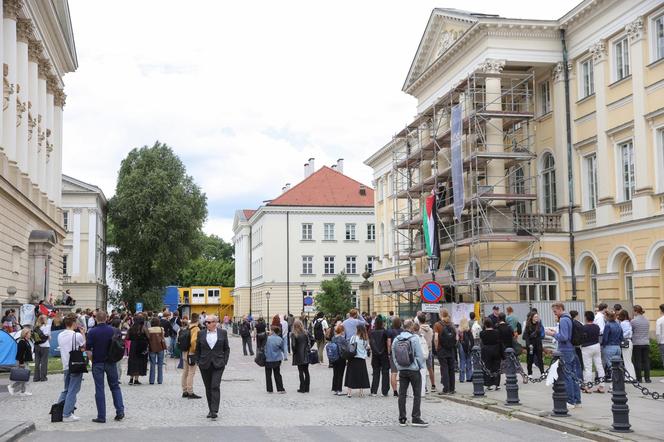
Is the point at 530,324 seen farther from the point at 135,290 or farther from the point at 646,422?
the point at 135,290

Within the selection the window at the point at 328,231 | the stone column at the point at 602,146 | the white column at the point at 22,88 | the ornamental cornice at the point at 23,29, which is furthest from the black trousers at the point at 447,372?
the window at the point at 328,231

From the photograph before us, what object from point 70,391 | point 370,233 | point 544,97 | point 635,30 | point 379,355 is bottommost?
point 70,391

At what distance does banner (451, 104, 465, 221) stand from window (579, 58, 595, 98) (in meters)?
5.22

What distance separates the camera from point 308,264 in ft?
282

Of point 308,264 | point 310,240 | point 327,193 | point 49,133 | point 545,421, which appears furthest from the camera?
point 327,193

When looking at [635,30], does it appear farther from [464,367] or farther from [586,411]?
[586,411]

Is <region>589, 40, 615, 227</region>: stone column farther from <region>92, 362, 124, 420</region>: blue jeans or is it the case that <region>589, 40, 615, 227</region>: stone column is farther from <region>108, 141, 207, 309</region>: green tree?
<region>108, 141, 207, 309</region>: green tree

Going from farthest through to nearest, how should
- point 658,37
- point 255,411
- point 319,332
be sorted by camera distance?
point 658,37 < point 319,332 < point 255,411

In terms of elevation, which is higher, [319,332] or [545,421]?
[319,332]

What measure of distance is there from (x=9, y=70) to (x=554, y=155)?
22.6 metres

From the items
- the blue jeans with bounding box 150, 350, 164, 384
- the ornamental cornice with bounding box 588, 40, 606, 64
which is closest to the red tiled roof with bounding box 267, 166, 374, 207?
the ornamental cornice with bounding box 588, 40, 606, 64

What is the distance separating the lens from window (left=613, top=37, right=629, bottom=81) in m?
32.2

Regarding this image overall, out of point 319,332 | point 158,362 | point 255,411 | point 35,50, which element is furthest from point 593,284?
point 35,50

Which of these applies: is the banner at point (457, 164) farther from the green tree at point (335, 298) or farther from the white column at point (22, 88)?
the green tree at point (335, 298)
